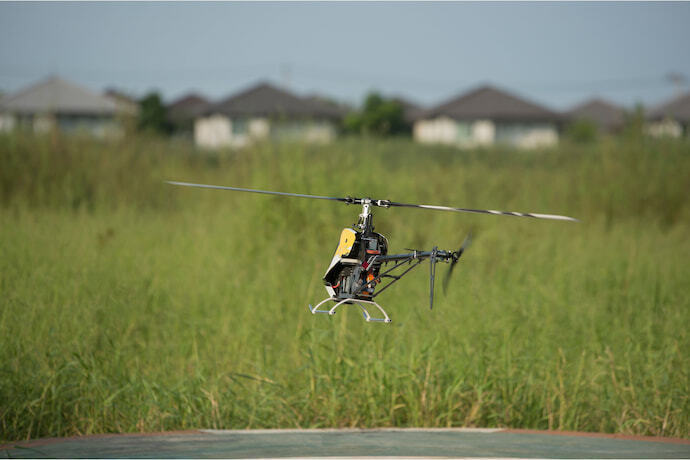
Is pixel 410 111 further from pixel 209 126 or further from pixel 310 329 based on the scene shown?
pixel 310 329

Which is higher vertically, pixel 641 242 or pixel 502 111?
pixel 502 111

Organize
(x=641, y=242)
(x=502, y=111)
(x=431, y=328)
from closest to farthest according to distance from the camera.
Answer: (x=431, y=328) < (x=641, y=242) < (x=502, y=111)

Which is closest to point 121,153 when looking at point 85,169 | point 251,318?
point 85,169

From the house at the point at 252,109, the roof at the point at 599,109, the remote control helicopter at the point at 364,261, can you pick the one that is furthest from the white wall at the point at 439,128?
the remote control helicopter at the point at 364,261

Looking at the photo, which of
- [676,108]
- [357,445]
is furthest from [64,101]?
[357,445]

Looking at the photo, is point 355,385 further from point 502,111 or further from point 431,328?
point 502,111

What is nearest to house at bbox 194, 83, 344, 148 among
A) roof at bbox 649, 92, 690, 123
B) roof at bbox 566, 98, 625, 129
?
roof at bbox 649, 92, 690, 123
